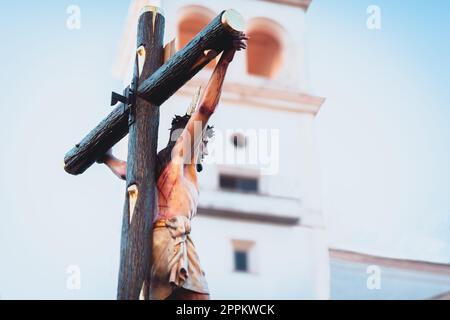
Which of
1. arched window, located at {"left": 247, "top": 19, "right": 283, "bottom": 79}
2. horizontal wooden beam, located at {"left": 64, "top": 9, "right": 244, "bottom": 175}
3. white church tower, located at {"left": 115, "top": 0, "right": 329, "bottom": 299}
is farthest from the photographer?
arched window, located at {"left": 247, "top": 19, "right": 283, "bottom": 79}

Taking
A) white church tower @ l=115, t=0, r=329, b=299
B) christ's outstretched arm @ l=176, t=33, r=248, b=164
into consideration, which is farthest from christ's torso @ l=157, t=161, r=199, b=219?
white church tower @ l=115, t=0, r=329, b=299

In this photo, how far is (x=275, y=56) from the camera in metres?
25.6

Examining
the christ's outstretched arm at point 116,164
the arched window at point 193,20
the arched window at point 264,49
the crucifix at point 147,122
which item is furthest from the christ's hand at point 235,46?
the arched window at point 264,49

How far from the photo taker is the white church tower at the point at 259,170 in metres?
21.9

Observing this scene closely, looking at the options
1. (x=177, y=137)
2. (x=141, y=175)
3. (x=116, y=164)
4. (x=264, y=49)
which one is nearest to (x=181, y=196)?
(x=141, y=175)

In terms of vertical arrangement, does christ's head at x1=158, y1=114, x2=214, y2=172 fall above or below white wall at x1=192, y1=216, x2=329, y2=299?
below

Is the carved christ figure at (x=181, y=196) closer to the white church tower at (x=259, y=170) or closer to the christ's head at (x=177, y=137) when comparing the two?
the christ's head at (x=177, y=137)

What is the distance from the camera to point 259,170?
76.6ft

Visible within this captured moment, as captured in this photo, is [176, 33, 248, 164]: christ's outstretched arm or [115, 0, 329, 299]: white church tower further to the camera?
[115, 0, 329, 299]: white church tower

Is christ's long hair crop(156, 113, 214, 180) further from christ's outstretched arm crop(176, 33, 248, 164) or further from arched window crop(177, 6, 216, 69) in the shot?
arched window crop(177, 6, 216, 69)

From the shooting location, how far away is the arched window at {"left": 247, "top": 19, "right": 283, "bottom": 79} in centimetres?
2495

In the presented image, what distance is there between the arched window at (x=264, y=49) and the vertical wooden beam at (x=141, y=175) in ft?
60.3

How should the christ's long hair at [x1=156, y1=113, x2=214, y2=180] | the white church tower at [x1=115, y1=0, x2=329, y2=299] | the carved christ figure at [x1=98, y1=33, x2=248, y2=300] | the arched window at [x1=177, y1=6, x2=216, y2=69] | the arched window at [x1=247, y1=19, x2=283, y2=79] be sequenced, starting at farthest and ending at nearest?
1. the arched window at [x1=247, y1=19, x2=283, y2=79]
2. the arched window at [x1=177, y1=6, x2=216, y2=69]
3. the white church tower at [x1=115, y1=0, x2=329, y2=299]
4. the christ's long hair at [x1=156, y1=113, x2=214, y2=180]
5. the carved christ figure at [x1=98, y1=33, x2=248, y2=300]

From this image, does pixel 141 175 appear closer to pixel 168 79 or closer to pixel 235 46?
pixel 168 79
